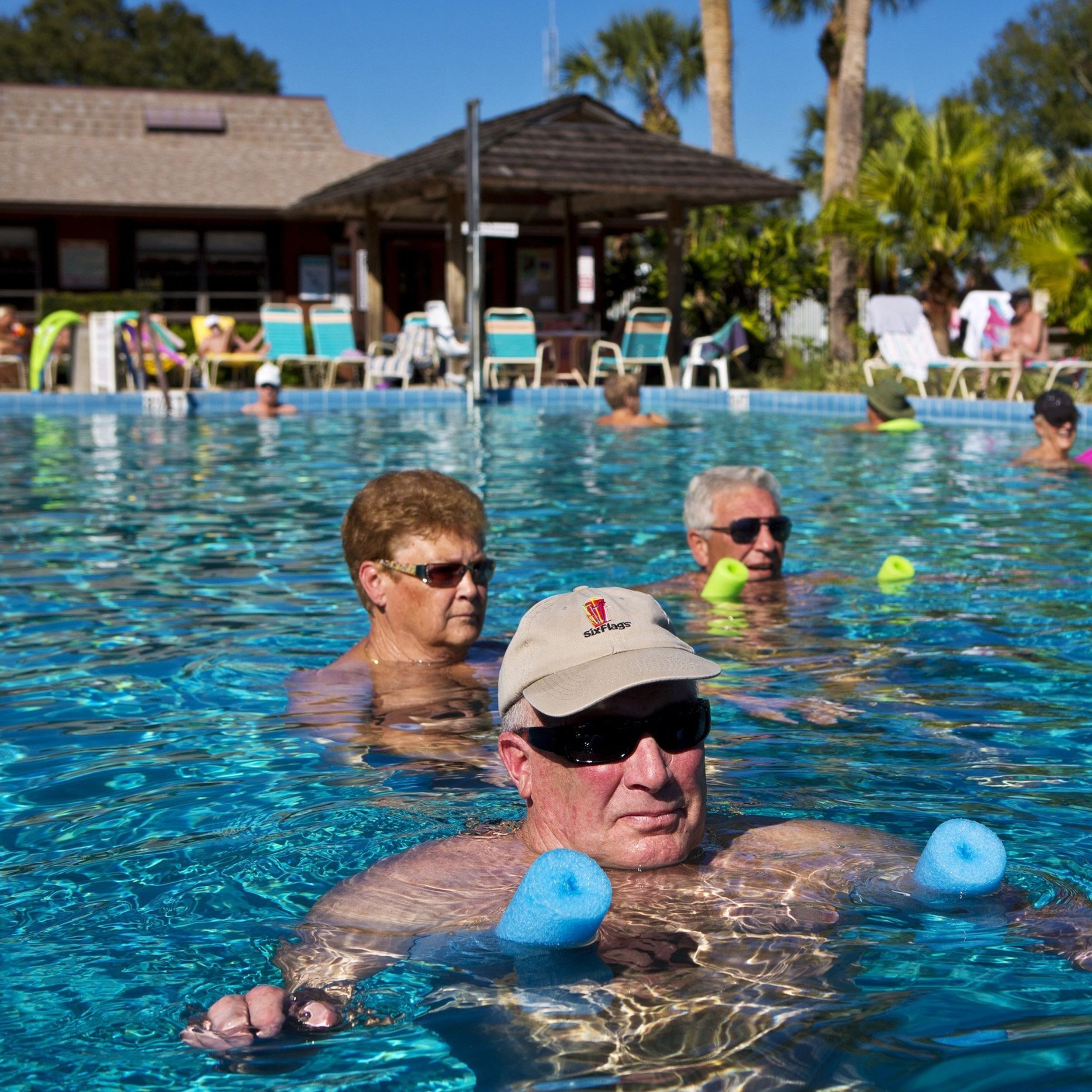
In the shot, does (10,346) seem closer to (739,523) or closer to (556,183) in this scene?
(556,183)

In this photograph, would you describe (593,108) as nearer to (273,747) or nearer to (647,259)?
(647,259)

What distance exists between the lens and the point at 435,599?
171 inches

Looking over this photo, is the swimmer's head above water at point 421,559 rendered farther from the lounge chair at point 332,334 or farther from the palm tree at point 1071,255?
the lounge chair at point 332,334

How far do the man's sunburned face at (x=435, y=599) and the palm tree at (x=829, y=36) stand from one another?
21583 mm

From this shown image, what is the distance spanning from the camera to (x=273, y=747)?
416cm

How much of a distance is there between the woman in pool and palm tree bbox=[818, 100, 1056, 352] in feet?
52.2

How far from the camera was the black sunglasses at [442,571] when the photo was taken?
14.0ft

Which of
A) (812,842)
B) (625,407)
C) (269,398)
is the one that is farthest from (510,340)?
(812,842)

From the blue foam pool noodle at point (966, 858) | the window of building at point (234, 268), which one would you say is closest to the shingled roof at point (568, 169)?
the window of building at point (234, 268)

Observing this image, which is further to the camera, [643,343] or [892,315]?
[643,343]

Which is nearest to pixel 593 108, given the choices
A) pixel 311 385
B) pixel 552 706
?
pixel 311 385

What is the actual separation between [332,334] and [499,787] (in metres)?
18.8

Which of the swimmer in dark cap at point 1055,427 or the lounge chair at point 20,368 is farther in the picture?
the lounge chair at point 20,368

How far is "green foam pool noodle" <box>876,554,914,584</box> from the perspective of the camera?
6.29m
